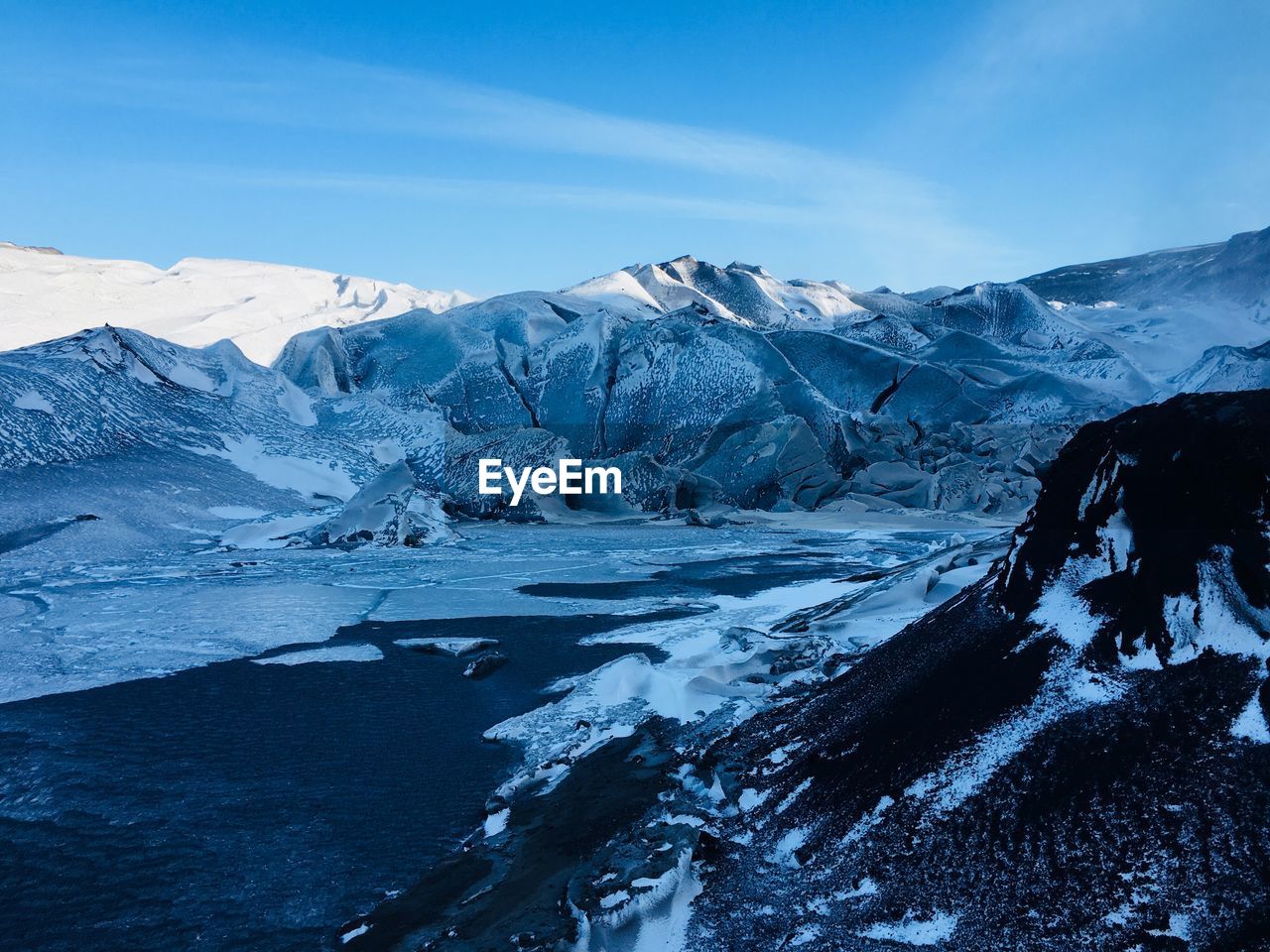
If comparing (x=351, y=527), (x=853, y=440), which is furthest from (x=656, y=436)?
(x=351, y=527)

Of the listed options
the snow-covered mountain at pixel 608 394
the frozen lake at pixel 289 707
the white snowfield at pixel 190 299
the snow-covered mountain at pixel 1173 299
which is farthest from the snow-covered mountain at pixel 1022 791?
the snow-covered mountain at pixel 1173 299

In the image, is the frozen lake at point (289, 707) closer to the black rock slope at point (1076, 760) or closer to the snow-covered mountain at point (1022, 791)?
the snow-covered mountain at point (1022, 791)

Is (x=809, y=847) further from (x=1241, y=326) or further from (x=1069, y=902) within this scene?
(x=1241, y=326)

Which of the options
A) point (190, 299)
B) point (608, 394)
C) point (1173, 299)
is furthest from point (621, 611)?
point (1173, 299)

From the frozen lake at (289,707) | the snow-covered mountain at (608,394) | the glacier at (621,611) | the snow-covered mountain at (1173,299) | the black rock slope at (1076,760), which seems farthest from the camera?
the snow-covered mountain at (1173,299)

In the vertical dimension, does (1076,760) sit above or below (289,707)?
above

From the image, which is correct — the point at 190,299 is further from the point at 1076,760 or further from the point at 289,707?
the point at 1076,760

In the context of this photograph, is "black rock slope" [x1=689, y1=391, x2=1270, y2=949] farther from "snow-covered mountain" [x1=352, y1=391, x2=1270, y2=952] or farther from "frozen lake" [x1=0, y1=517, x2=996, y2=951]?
"frozen lake" [x1=0, y1=517, x2=996, y2=951]
